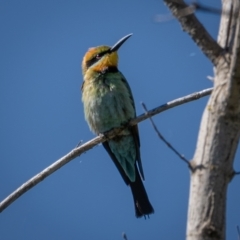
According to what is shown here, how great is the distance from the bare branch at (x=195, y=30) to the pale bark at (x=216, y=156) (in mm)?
82

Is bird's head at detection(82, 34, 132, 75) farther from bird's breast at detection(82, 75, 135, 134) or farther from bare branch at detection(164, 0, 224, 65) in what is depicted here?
bare branch at detection(164, 0, 224, 65)

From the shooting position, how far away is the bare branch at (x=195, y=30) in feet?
7.75

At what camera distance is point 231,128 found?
225 cm

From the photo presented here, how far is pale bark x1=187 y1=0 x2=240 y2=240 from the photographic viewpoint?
2.18 metres

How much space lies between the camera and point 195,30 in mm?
2420

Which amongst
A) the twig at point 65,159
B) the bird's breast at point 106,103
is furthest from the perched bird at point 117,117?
the twig at point 65,159

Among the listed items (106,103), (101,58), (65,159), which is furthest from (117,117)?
(65,159)

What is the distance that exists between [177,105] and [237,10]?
1.39 metres

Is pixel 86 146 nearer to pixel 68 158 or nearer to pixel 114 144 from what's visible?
pixel 68 158

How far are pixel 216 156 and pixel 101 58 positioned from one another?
352cm

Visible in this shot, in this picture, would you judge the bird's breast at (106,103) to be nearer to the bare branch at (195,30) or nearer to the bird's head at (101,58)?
the bird's head at (101,58)

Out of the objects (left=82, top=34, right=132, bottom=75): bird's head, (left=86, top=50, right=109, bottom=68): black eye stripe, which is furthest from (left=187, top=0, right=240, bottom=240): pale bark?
(left=86, top=50, right=109, bottom=68): black eye stripe

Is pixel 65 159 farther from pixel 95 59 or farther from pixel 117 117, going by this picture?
pixel 95 59

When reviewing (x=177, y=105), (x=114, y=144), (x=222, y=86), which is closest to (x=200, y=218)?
(x=222, y=86)
